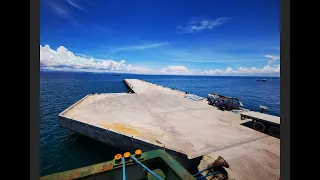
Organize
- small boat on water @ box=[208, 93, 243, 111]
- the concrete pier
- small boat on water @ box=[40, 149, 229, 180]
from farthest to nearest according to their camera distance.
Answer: small boat on water @ box=[208, 93, 243, 111]
the concrete pier
small boat on water @ box=[40, 149, 229, 180]

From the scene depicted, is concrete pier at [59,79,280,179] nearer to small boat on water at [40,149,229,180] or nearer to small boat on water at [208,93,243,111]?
small boat on water at [208,93,243,111]

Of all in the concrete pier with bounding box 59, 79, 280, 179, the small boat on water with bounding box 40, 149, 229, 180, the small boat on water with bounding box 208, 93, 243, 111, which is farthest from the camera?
the small boat on water with bounding box 208, 93, 243, 111

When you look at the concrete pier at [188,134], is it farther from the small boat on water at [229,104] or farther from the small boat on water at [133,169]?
the small boat on water at [133,169]

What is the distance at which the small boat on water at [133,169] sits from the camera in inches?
136

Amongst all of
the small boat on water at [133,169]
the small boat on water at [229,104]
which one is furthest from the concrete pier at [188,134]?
the small boat on water at [133,169]

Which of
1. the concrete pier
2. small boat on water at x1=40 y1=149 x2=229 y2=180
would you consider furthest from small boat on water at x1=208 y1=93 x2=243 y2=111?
small boat on water at x1=40 y1=149 x2=229 y2=180

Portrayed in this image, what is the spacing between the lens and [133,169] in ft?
13.3

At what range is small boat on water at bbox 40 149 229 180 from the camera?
136 inches

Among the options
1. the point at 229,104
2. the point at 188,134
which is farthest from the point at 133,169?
the point at 229,104

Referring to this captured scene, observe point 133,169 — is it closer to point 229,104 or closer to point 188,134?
point 188,134
